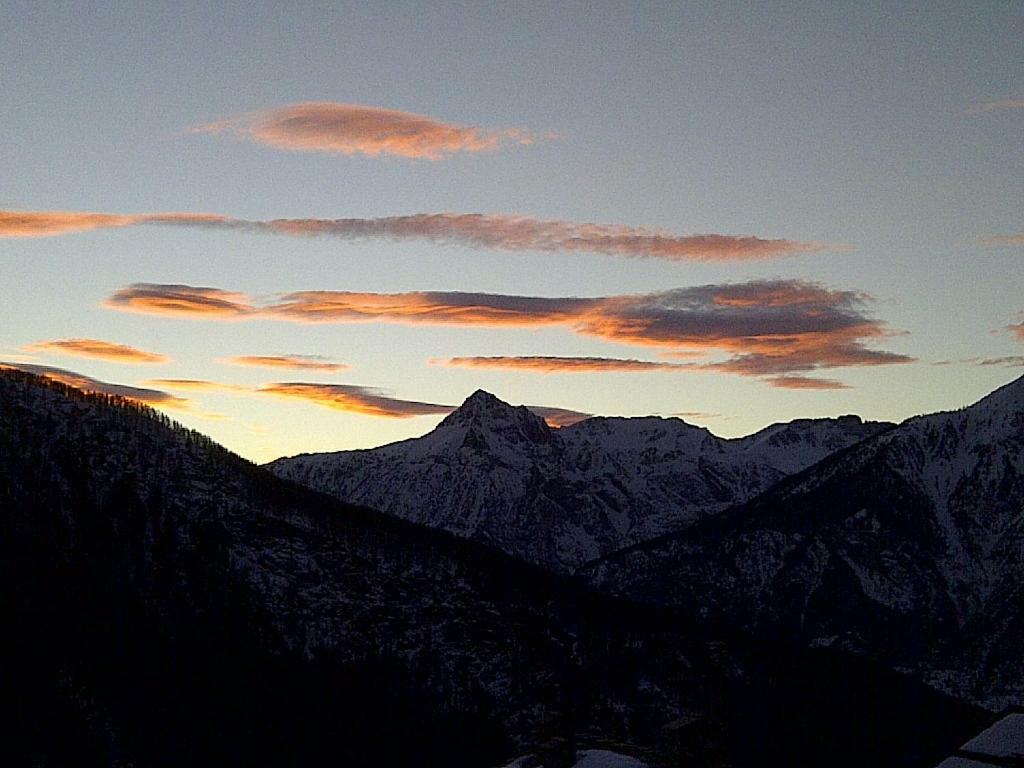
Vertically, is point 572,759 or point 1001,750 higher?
point 1001,750

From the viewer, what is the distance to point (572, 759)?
48031 mm

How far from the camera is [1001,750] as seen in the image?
30.1 m

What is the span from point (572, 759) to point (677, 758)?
399cm

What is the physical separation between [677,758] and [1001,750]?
724 inches

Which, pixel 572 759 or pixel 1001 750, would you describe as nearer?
pixel 1001 750

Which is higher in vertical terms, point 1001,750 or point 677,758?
point 1001,750

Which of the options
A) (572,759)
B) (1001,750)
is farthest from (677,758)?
(1001,750)

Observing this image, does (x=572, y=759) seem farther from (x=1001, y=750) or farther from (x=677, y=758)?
(x=1001, y=750)

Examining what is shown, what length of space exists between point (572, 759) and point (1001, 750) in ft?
Result: 68.6

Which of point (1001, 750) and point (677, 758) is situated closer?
point (1001, 750)
